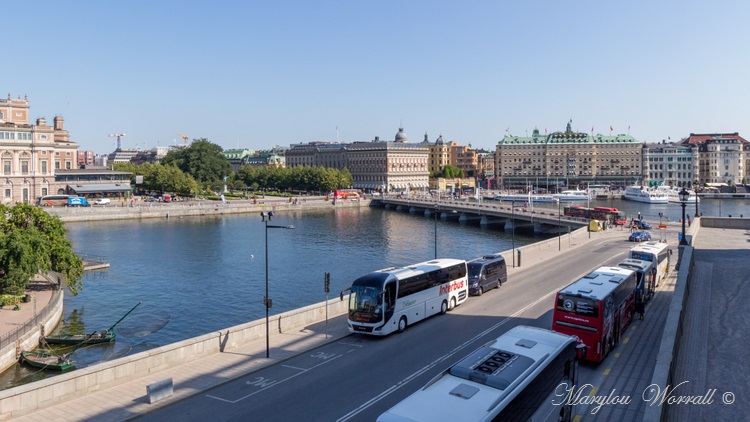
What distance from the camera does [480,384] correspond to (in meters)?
12.1

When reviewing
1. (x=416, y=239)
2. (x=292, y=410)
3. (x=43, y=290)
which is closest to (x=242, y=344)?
(x=292, y=410)

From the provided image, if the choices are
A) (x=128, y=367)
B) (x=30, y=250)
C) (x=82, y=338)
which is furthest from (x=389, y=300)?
(x=30, y=250)

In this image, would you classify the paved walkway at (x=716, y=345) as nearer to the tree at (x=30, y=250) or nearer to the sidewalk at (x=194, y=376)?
the sidewalk at (x=194, y=376)

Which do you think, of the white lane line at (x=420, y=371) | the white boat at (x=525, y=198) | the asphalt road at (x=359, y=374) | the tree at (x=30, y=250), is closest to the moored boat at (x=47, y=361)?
the tree at (x=30, y=250)

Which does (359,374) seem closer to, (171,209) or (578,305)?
(578,305)

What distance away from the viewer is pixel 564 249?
2078 inches

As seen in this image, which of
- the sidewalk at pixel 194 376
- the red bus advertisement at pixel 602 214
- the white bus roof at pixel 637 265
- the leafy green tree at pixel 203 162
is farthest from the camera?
the leafy green tree at pixel 203 162

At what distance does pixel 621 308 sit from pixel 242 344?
14480mm

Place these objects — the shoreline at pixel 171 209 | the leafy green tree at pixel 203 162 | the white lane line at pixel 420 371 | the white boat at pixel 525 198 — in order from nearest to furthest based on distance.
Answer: the white lane line at pixel 420 371 < the shoreline at pixel 171 209 < the leafy green tree at pixel 203 162 < the white boat at pixel 525 198

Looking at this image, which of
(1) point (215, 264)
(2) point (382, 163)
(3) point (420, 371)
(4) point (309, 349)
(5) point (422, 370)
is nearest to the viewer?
(3) point (420, 371)

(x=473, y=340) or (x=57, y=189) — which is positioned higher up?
(x=57, y=189)

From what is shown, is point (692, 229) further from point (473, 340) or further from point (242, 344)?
point (242, 344)

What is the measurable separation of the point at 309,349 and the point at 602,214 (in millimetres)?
70307

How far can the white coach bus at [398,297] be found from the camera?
23.2 m
